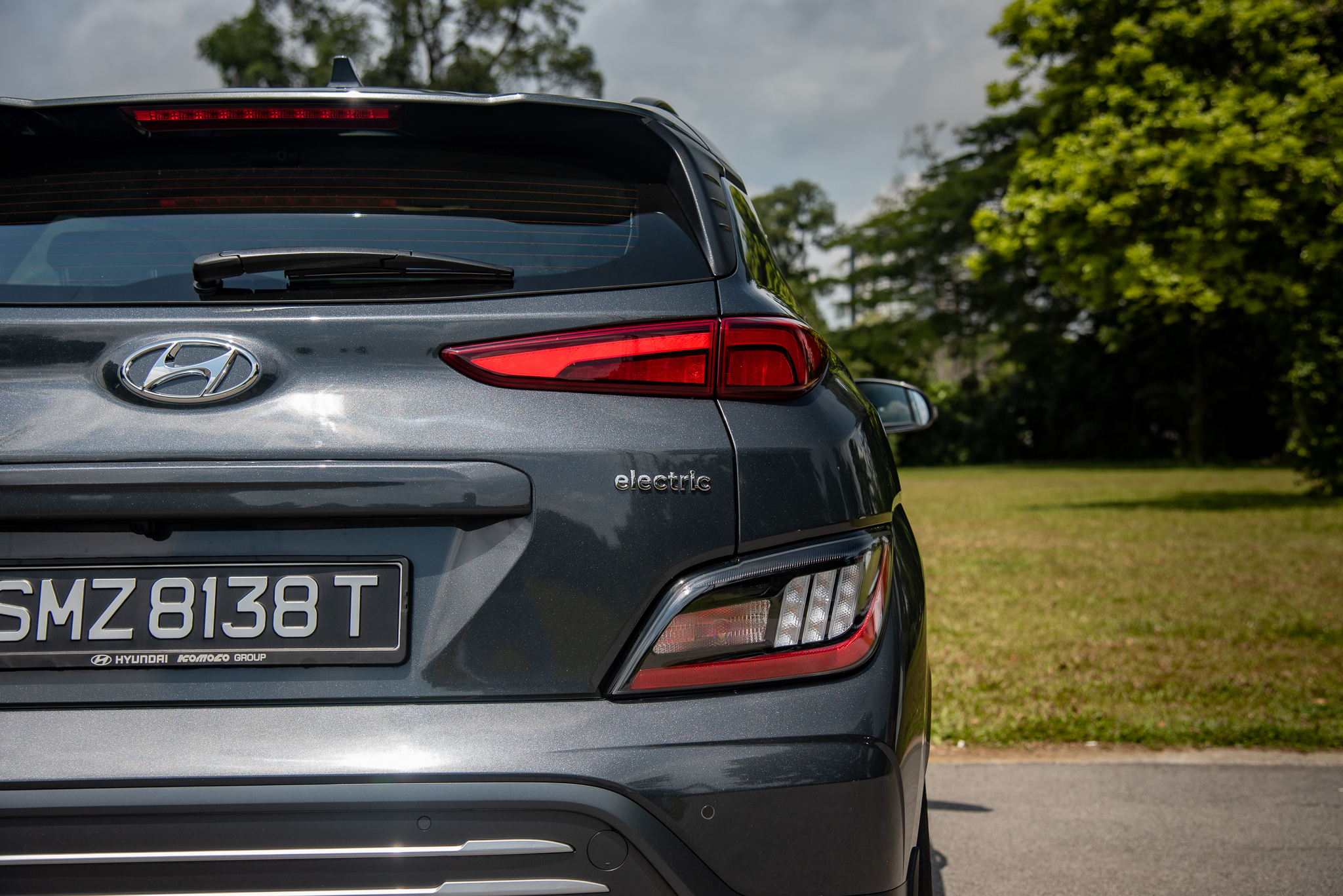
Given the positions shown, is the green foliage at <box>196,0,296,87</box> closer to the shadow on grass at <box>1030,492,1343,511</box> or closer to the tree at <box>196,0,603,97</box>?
the tree at <box>196,0,603,97</box>

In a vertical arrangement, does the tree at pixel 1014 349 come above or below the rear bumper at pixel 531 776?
above

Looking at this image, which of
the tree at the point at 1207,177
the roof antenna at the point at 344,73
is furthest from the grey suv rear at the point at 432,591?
the tree at the point at 1207,177

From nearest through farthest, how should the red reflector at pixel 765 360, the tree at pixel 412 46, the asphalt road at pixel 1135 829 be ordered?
the red reflector at pixel 765 360 → the asphalt road at pixel 1135 829 → the tree at pixel 412 46

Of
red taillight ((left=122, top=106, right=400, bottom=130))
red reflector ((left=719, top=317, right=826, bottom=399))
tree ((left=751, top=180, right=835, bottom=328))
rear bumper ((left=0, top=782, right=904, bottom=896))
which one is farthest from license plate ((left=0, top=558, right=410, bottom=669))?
tree ((left=751, top=180, right=835, bottom=328))

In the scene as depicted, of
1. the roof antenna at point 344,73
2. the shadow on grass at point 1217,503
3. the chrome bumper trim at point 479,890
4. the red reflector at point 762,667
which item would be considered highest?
the roof antenna at point 344,73

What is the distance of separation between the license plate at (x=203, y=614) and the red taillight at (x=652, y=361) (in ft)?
0.98

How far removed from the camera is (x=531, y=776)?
134cm

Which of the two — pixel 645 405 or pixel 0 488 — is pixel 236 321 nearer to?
pixel 0 488

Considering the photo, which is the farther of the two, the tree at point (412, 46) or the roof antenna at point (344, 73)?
the tree at point (412, 46)

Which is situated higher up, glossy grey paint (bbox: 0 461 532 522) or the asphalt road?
glossy grey paint (bbox: 0 461 532 522)

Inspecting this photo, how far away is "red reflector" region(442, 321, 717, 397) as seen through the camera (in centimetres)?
148

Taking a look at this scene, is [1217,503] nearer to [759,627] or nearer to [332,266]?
[759,627]

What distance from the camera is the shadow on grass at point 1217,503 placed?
607 inches

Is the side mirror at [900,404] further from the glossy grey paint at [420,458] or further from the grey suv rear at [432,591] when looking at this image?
the glossy grey paint at [420,458]
